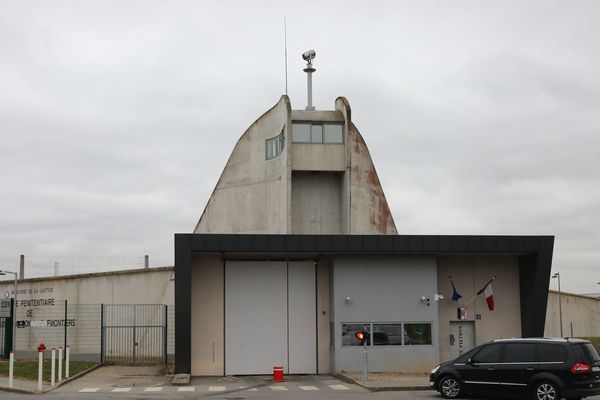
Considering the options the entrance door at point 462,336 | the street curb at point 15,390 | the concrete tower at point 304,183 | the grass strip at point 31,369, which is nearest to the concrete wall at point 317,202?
the concrete tower at point 304,183

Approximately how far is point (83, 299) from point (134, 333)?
4.16 meters

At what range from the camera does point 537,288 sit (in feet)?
96.2

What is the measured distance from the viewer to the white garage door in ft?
93.5

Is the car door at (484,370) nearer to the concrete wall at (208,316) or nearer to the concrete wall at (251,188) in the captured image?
the concrete wall at (208,316)

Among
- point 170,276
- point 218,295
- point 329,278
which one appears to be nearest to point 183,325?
point 218,295

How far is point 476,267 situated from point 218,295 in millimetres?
10050

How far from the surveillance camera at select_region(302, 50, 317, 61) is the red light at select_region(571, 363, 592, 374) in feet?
125

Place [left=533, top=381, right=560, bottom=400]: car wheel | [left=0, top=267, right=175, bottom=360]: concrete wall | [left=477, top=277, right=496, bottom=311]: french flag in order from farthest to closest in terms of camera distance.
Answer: [left=0, top=267, right=175, bottom=360]: concrete wall < [left=477, top=277, right=496, bottom=311]: french flag < [left=533, top=381, right=560, bottom=400]: car wheel

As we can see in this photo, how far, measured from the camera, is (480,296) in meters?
30.2

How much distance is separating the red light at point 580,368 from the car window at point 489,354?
202 centimetres

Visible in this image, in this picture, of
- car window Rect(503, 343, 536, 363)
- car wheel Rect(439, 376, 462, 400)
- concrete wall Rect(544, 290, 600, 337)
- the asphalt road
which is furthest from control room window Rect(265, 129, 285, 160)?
car window Rect(503, 343, 536, 363)

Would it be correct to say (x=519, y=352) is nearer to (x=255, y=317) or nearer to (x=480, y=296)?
(x=480, y=296)

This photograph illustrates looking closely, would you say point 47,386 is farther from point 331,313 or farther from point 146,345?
point 146,345

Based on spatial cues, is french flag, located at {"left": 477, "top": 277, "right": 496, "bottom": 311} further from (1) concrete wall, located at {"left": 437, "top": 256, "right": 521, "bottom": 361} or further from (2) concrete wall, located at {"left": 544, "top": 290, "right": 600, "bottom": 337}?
(2) concrete wall, located at {"left": 544, "top": 290, "right": 600, "bottom": 337}
